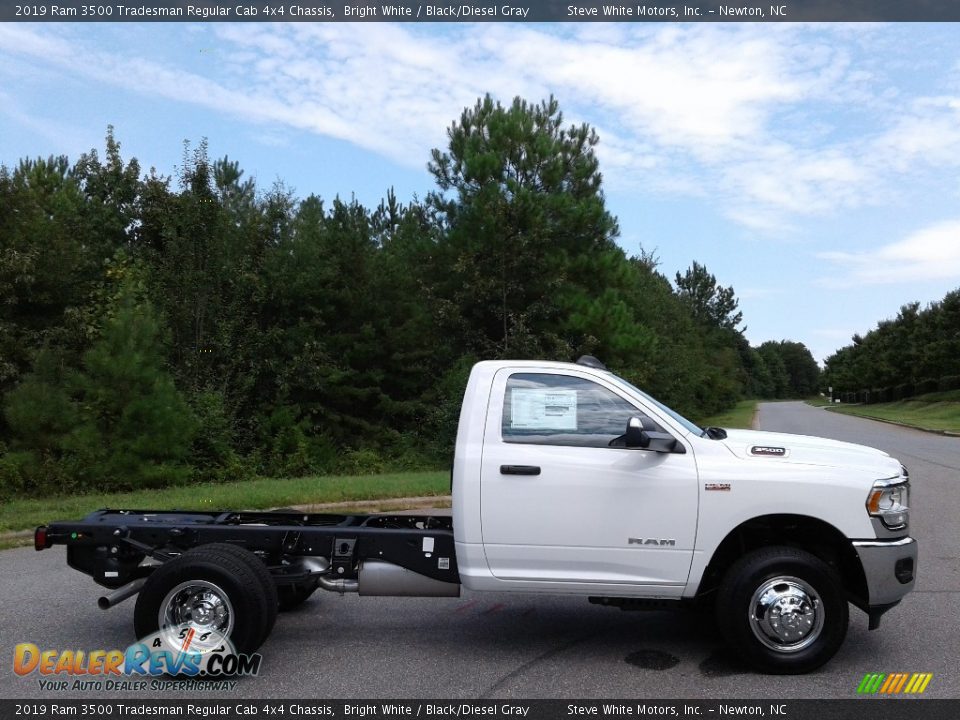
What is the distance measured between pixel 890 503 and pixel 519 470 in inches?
Result: 93.5

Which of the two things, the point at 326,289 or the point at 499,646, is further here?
the point at 326,289

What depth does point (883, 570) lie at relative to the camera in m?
5.12

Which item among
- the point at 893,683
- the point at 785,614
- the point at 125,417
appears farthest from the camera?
the point at 125,417

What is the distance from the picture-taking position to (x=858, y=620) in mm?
6375

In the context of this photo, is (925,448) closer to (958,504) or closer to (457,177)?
(958,504)

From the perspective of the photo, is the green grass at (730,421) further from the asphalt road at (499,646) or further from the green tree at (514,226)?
the asphalt road at (499,646)

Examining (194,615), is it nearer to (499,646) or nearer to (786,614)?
(499,646)

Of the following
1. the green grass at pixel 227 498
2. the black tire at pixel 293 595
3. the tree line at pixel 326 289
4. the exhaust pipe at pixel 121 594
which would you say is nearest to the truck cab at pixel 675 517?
the black tire at pixel 293 595

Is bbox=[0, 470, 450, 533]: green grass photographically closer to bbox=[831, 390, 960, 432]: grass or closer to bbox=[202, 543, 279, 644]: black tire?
bbox=[202, 543, 279, 644]: black tire

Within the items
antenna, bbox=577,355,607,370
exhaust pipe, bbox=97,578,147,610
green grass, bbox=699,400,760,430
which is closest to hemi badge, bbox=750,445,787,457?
antenna, bbox=577,355,607,370

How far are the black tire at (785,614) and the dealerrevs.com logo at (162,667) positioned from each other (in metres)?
3.07

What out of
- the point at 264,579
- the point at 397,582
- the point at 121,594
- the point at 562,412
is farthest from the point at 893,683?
the point at 121,594
